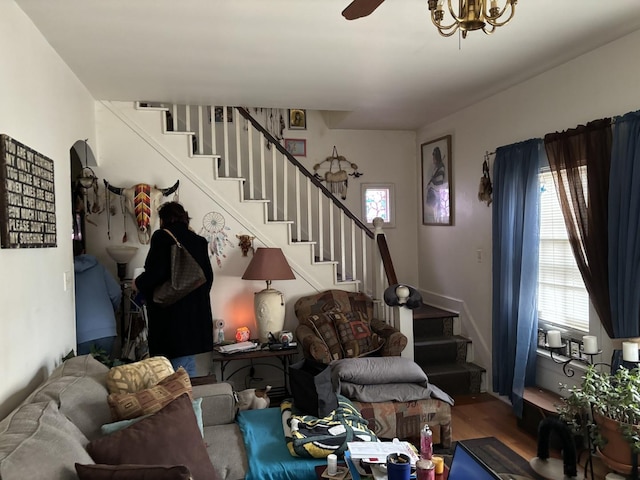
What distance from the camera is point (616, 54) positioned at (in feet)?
9.38

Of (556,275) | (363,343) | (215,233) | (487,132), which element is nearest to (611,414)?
(556,275)

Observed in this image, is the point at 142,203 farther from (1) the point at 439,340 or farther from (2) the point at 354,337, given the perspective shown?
(1) the point at 439,340

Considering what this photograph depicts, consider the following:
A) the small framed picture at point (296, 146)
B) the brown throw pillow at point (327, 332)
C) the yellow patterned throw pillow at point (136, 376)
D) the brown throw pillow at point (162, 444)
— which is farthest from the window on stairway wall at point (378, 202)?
the brown throw pillow at point (162, 444)

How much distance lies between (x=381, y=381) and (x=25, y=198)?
8.25 ft

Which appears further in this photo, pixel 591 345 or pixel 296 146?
pixel 296 146

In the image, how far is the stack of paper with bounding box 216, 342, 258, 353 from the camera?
3.81 m

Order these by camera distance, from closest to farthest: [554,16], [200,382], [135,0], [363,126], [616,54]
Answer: [135,0], [554,16], [616,54], [200,382], [363,126]

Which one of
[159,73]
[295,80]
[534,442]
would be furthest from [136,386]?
[534,442]

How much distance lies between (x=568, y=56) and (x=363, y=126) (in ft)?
7.83

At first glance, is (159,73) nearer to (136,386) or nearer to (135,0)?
(135,0)

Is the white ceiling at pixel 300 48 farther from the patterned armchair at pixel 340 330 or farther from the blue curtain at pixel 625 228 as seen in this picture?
the patterned armchair at pixel 340 330

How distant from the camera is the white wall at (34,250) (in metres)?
1.95

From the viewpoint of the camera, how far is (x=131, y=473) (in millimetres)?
1492

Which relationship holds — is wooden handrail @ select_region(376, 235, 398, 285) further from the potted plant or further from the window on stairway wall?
the potted plant
